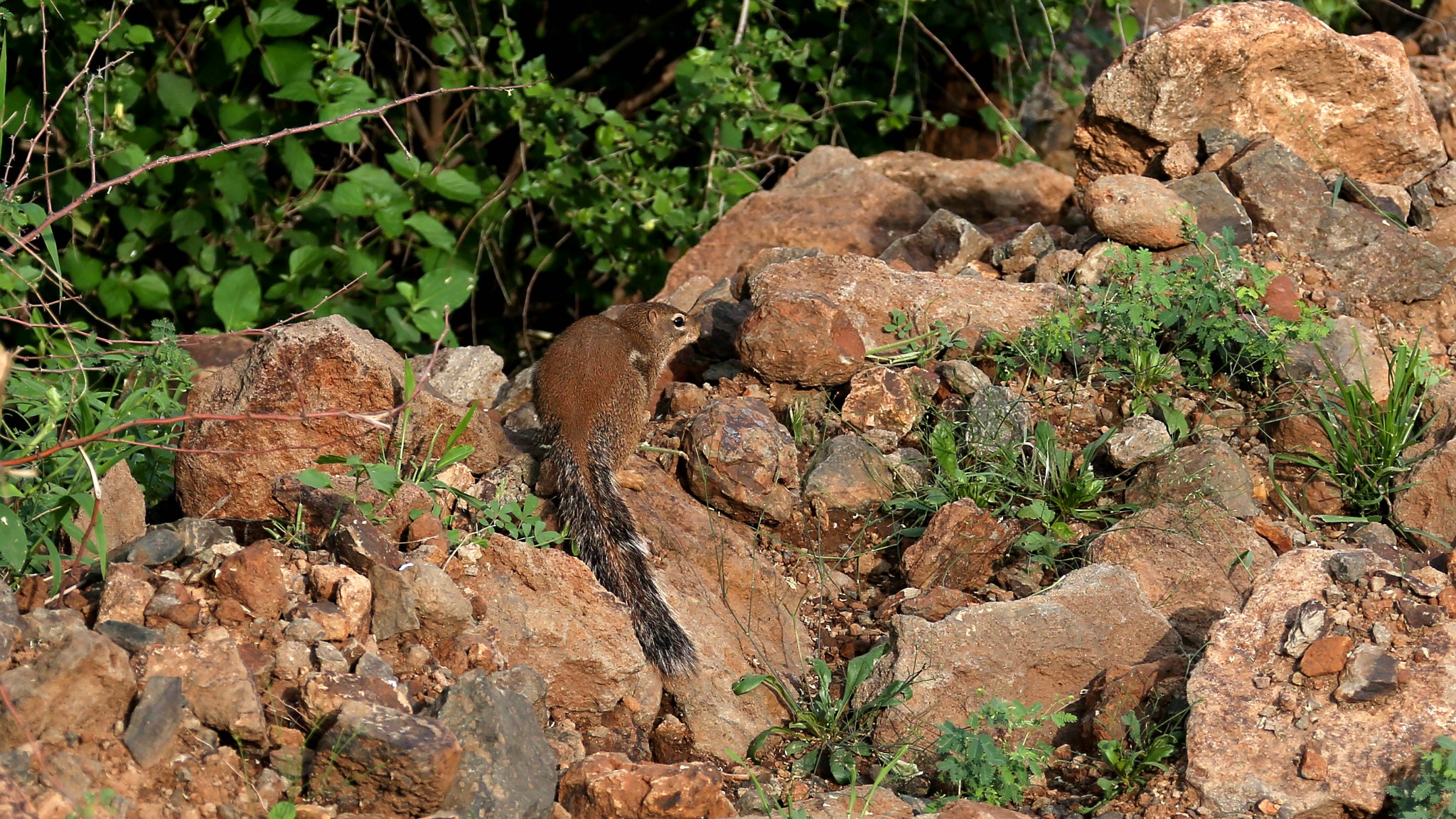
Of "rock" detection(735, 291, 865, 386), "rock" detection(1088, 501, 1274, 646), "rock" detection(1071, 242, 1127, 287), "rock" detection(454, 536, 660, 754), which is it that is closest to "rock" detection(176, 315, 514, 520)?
"rock" detection(454, 536, 660, 754)

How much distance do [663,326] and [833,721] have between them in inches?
75.9

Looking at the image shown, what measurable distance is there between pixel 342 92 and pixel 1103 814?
460 cm

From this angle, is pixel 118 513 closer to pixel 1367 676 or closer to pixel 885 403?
pixel 885 403

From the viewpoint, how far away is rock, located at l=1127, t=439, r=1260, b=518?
14.0 ft

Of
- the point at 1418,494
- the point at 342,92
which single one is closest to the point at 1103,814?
the point at 1418,494

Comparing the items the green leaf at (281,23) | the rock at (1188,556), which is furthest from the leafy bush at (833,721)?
the green leaf at (281,23)

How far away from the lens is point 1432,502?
425 centimetres

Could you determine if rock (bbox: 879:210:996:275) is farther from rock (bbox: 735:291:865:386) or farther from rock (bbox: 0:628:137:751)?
rock (bbox: 0:628:137:751)

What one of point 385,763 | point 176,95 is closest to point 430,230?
point 176,95

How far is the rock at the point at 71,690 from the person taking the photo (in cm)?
266

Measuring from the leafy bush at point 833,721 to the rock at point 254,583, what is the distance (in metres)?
1.20

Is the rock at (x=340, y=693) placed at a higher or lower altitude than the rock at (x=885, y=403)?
higher

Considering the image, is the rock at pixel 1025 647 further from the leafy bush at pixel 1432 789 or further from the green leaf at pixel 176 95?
the green leaf at pixel 176 95

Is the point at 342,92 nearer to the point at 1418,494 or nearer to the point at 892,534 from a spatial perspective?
the point at 892,534
